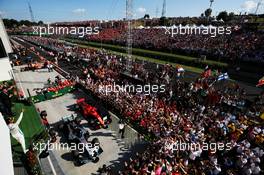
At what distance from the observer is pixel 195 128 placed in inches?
595

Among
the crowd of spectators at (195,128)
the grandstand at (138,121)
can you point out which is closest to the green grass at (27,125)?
the grandstand at (138,121)

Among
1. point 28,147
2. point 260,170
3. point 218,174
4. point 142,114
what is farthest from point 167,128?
point 28,147

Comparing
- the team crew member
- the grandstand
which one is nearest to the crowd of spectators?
the grandstand

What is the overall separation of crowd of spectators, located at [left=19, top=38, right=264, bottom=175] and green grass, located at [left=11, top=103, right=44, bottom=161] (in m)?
6.15

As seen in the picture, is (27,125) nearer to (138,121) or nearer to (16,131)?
(16,131)

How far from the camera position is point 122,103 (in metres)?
19.7

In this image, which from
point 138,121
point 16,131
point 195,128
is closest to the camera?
point 16,131

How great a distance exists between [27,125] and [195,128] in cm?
1218

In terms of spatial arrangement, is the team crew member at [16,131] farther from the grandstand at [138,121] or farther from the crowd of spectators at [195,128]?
the crowd of spectators at [195,128]

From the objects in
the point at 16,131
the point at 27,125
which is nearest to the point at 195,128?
the point at 16,131

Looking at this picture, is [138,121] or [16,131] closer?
[16,131]

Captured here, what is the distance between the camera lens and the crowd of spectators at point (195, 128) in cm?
1221

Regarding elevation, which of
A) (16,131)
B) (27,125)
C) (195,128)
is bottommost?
(27,125)

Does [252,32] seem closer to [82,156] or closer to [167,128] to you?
[167,128]
